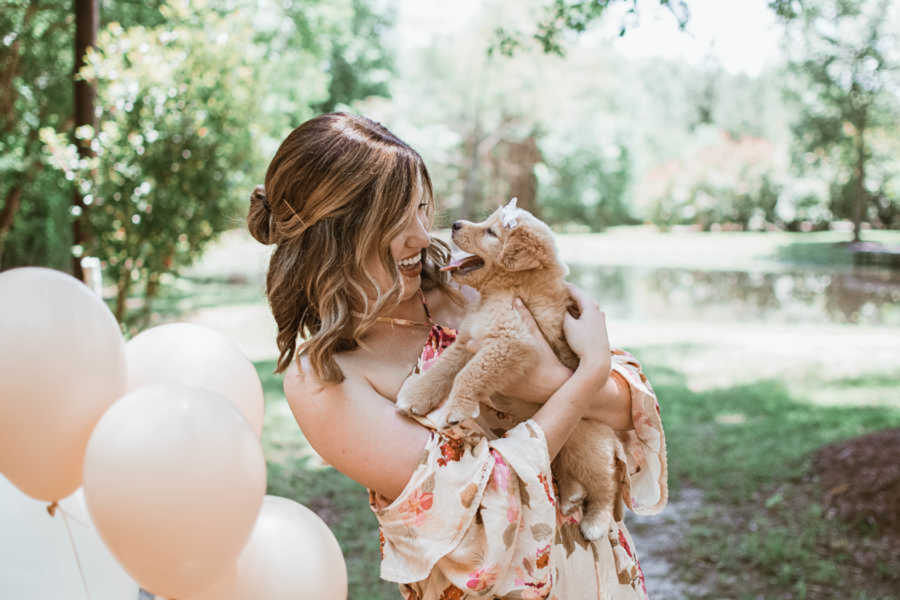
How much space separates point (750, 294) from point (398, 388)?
15.2m

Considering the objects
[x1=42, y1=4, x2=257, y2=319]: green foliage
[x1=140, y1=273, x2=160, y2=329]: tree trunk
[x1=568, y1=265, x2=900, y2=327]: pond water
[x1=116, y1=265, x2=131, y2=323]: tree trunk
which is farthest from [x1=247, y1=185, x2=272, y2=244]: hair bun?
[x1=568, y1=265, x2=900, y2=327]: pond water

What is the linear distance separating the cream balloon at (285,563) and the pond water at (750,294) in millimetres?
12112

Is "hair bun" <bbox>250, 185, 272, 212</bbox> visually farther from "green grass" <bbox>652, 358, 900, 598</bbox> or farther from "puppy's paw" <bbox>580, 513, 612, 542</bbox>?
"green grass" <bbox>652, 358, 900, 598</bbox>

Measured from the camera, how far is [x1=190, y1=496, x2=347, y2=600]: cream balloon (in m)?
1.67

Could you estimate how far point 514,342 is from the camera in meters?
2.08

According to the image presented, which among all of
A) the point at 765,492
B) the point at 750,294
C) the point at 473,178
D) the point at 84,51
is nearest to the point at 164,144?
the point at 84,51

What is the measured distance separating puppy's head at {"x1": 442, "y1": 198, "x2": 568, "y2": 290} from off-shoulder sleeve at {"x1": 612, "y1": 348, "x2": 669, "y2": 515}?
Answer: 1.24 ft

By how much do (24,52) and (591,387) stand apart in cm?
1184

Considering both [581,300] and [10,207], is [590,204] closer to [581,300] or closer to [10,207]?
Result: [10,207]

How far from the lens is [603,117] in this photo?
26.4 m

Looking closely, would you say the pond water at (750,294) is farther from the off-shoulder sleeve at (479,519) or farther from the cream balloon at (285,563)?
the cream balloon at (285,563)

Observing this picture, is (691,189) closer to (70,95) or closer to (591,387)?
(70,95)

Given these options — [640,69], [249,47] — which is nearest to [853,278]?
[249,47]

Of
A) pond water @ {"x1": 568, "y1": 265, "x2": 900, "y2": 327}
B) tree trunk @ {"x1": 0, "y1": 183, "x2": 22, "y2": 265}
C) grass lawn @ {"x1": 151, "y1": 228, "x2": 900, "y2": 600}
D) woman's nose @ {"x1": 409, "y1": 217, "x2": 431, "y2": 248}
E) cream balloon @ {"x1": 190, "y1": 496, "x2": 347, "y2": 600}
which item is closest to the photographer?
cream balloon @ {"x1": 190, "y1": 496, "x2": 347, "y2": 600}
